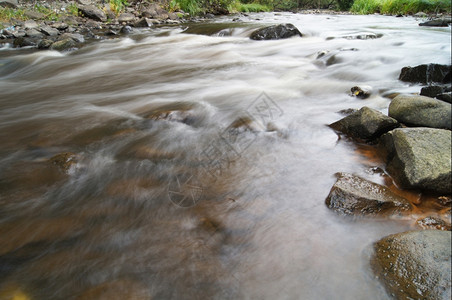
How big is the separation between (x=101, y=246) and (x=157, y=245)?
0.41 meters

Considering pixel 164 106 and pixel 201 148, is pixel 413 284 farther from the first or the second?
pixel 164 106

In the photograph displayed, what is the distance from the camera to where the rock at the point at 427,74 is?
395 centimetres

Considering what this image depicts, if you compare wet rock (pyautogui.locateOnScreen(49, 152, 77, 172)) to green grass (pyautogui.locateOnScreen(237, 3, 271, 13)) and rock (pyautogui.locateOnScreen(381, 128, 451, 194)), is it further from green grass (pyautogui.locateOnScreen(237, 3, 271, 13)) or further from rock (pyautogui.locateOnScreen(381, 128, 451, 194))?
green grass (pyautogui.locateOnScreen(237, 3, 271, 13))

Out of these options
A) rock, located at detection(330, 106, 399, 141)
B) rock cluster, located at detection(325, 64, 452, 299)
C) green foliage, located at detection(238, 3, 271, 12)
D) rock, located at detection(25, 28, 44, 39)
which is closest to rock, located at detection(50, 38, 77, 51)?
rock, located at detection(25, 28, 44, 39)

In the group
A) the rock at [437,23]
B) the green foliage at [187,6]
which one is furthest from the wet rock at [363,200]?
the green foliage at [187,6]

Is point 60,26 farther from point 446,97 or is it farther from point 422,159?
point 422,159

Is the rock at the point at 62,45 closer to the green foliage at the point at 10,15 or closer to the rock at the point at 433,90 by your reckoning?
the green foliage at the point at 10,15

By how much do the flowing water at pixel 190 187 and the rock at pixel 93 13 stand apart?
10436 millimetres

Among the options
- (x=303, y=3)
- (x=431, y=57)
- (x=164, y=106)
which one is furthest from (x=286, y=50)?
(x=303, y=3)

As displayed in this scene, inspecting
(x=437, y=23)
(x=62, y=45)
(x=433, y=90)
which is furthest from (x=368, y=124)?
(x=62, y=45)

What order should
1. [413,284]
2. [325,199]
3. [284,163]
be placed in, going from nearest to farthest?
[413,284] < [325,199] < [284,163]

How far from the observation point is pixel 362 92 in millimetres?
4270

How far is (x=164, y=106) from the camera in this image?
14.5 feet

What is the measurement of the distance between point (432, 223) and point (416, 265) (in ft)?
1.92
